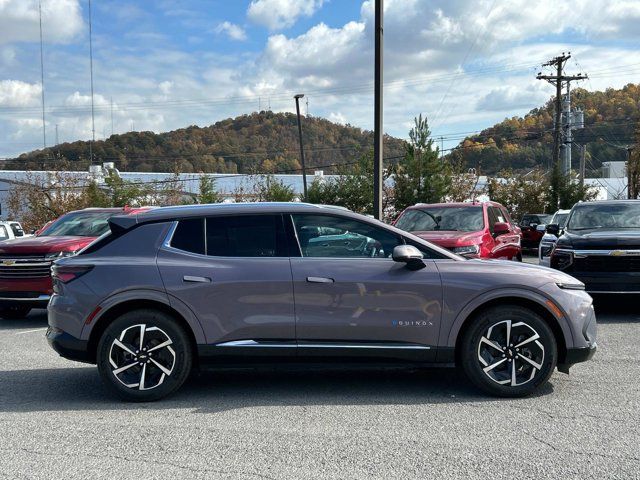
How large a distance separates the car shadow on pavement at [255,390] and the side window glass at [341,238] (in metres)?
1.27

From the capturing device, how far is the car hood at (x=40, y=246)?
34.4 feet

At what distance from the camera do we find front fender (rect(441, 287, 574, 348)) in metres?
5.68

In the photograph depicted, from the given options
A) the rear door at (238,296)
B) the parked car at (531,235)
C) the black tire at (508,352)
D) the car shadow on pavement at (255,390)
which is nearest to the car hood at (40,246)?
the car shadow on pavement at (255,390)

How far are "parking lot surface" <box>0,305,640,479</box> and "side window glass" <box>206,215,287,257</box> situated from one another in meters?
1.30

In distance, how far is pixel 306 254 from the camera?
229 inches

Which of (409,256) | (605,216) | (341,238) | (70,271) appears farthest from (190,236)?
(605,216)

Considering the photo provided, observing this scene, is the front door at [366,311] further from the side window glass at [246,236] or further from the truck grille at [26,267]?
the truck grille at [26,267]

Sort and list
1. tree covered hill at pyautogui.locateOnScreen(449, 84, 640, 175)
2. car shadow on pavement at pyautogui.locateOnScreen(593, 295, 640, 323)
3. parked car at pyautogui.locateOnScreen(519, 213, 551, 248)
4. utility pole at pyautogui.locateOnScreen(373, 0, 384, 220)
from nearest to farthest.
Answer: car shadow on pavement at pyautogui.locateOnScreen(593, 295, 640, 323) < utility pole at pyautogui.locateOnScreen(373, 0, 384, 220) < parked car at pyautogui.locateOnScreen(519, 213, 551, 248) < tree covered hill at pyautogui.locateOnScreen(449, 84, 640, 175)

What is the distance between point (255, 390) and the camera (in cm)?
619

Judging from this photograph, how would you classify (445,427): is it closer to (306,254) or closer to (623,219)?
(306,254)

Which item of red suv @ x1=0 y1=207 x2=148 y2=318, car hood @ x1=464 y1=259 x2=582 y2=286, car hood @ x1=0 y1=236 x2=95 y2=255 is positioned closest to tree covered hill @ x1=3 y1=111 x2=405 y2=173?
car hood @ x1=0 y1=236 x2=95 y2=255

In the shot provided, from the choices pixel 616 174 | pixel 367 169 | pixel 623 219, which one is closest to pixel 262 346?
pixel 623 219

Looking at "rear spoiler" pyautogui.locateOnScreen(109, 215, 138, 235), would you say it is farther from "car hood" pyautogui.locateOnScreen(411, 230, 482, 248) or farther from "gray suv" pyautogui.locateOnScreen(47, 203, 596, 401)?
"car hood" pyautogui.locateOnScreen(411, 230, 482, 248)

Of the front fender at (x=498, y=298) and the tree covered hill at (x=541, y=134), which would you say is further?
the tree covered hill at (x=541, y=134)
